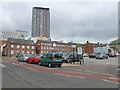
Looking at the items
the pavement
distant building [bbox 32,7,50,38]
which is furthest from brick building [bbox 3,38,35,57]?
the pavement

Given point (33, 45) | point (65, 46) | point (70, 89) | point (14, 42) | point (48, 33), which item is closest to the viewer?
point (70, 89)

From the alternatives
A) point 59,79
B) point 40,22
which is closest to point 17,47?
point 59,79

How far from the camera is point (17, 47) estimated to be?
2862 inches

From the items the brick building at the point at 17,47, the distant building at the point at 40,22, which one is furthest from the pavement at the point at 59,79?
the distant building at the point at 40,22

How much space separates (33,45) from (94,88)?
7476cm

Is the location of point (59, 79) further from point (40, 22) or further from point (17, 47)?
point (40, 22)

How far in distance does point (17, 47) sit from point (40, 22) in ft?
226

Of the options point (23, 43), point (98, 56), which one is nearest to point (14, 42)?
point (23, 43)

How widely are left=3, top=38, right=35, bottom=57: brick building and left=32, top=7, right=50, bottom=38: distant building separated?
5496 centimetres

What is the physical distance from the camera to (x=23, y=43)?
7556 centimetres

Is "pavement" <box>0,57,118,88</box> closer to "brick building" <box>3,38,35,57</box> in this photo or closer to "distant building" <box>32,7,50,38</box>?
"brick building" <box>3,38,35,57</box>

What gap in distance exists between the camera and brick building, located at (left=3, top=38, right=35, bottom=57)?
2778 inches

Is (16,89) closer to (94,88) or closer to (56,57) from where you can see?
(94,88)

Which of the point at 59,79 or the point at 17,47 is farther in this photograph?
the point at 17,47
